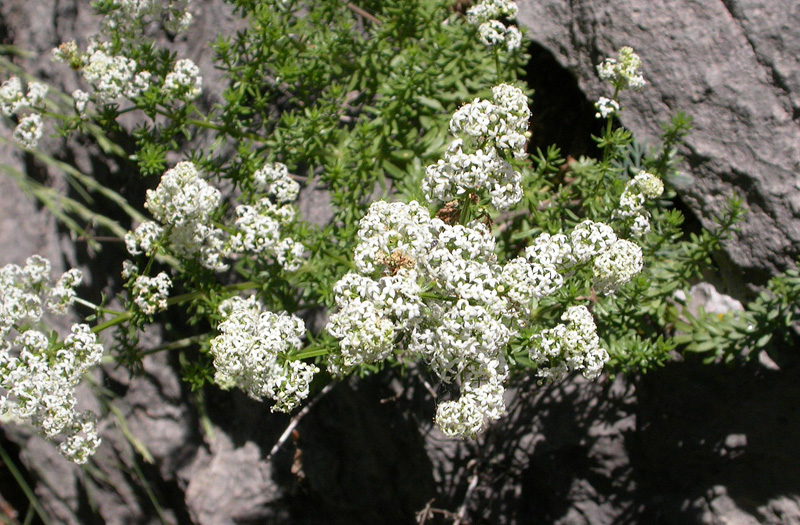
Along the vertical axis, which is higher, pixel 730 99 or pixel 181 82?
pixel 181 82

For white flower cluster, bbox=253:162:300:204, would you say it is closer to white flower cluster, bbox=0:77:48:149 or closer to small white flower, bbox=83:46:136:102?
small white flower, bbox=83:46:136:102

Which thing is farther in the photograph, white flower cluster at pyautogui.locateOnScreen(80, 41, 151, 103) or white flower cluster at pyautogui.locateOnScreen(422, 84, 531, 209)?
white flower cluster at pyautogui.locateOnScreen(80, 41, 151, 103)

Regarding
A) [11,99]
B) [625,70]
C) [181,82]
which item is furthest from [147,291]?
[625,70]

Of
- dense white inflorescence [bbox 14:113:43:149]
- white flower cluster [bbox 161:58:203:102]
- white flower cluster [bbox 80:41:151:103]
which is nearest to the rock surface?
white flower cluster [bbox 161:58:203:102]

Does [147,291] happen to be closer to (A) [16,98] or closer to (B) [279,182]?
(B) [279,182]

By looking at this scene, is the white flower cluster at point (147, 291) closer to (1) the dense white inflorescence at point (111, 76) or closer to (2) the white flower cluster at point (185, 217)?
(2) the white flower cluster at point (185, 217)

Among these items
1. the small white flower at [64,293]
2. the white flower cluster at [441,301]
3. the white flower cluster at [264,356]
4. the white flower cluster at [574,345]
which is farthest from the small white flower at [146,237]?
the white flower cluster at [574,345]
